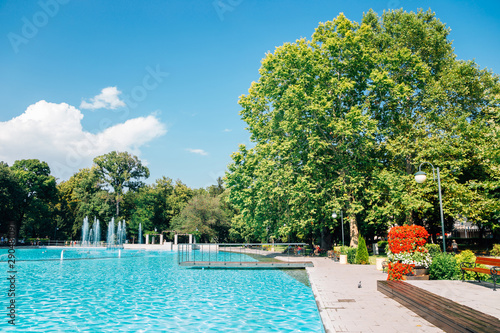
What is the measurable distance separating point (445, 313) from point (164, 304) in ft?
28.3

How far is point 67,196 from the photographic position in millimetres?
77062

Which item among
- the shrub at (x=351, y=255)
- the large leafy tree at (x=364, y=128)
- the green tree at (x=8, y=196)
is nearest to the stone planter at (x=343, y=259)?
the shrub at (x=351, y=255)

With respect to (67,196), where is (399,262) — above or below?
below

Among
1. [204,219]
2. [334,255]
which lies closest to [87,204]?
[204,219]

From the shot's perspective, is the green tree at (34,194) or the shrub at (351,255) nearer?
the shrub at (351,255)

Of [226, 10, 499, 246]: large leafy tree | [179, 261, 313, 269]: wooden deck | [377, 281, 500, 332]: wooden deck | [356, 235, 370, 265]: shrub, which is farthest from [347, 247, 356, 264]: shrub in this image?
[377, 281, 500, 332]: wooden deck

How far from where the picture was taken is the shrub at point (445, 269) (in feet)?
46.4

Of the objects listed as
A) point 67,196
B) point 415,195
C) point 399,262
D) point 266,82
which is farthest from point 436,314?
point 67,196

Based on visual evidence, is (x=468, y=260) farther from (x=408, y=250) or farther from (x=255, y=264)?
(x=255, y=264)

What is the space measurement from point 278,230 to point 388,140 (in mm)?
11786

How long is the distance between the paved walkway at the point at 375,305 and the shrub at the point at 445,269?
0.94 meters

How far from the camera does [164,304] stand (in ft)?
39.2

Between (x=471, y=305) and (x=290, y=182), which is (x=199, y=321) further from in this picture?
(x=290, y=182)

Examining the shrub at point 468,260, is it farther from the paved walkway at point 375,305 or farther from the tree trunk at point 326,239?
the tree trunk at point 326,239
